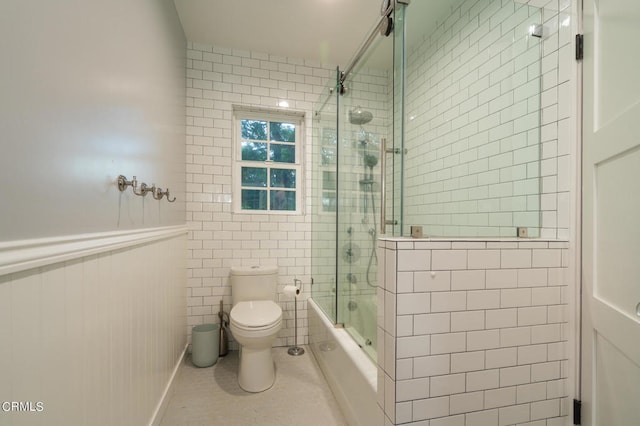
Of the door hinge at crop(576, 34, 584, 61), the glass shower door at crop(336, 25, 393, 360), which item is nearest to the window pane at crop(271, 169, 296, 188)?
the glass shower door at crop(336, 25, 393, 360)

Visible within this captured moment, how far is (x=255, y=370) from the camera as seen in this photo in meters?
1.94

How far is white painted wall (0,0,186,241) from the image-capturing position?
627 mm

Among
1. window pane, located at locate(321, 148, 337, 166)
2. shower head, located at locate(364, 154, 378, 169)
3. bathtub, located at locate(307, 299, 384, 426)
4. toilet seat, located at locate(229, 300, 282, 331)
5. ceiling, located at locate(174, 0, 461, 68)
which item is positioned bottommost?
bathtub, located at locate(307, 299, 384, 426)

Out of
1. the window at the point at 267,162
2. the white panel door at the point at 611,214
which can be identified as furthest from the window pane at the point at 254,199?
the white panel door at the point at 611,214

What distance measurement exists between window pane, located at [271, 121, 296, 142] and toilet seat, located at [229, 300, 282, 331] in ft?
5.24

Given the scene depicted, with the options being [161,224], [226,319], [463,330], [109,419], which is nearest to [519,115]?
[463,330]

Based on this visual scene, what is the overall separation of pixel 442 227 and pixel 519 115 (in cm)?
70

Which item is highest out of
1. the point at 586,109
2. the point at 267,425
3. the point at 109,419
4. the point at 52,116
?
the point at 586,109

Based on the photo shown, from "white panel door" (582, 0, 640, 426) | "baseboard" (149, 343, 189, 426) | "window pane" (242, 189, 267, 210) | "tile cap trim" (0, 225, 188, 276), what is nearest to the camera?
"tile cap trim" (0, 225, 188, 276)

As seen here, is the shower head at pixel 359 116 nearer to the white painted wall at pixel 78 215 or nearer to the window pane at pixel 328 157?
the window pane at pixel 328 157

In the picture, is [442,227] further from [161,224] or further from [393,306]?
[161,224]

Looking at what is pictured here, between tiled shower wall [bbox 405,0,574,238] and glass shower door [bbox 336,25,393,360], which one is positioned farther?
glass shower door [bbox 336,25,393,360]

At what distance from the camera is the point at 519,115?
143 centimetres

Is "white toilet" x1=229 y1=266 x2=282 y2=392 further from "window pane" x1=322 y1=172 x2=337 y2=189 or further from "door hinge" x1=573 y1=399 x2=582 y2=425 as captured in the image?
"door hinge" x1=573 y1=399 x2=582 y2=425
